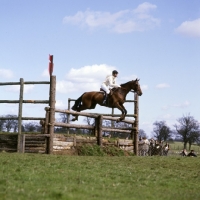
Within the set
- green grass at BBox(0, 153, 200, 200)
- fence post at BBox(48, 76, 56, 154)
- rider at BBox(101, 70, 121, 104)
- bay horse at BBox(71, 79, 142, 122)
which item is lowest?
green grass at BBox(0, 153, 200, 200)

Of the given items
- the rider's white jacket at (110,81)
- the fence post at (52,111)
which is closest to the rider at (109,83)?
the rider's white jacket at (110,81)

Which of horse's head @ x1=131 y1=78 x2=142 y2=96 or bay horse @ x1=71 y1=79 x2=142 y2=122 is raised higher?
horse's head @ x1=131 y1=78 x2=142 y2=96

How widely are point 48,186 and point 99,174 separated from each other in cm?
247

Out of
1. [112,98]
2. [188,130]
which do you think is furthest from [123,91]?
[188,130]

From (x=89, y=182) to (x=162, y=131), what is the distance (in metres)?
113

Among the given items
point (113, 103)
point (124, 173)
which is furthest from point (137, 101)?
point (124, 173)

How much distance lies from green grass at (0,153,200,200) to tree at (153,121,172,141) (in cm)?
10381

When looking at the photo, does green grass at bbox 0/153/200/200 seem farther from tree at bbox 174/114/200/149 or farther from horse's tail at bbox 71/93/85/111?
tree at bbox 174/114/200/149

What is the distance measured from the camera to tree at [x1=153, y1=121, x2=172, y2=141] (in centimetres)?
11981

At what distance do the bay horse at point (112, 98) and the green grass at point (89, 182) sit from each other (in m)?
9.80

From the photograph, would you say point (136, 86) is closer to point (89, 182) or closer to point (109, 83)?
point (109, 83)

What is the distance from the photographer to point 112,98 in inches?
901

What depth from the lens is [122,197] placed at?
26.0 feet

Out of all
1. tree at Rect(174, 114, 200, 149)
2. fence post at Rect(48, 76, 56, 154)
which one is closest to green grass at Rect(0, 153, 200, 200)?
fence post at Rect(48, 76, 56, 154)
